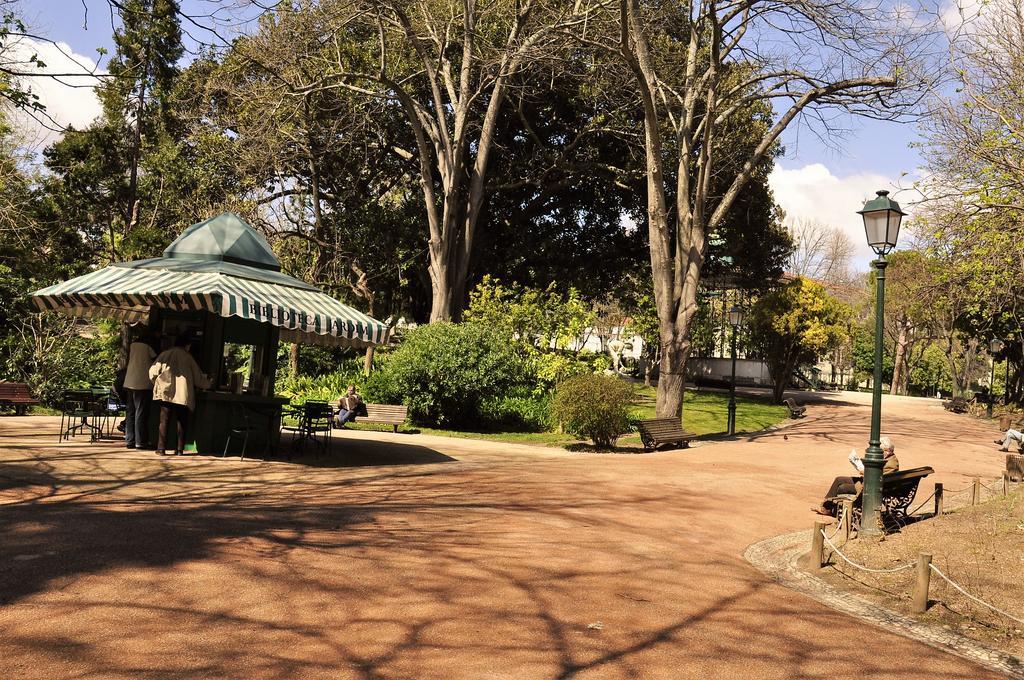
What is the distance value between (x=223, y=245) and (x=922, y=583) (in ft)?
36.9

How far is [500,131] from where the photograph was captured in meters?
32.5

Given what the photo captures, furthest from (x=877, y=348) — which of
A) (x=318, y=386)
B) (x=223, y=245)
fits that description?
(x=318, y=386)

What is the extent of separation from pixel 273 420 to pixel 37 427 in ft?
17.8

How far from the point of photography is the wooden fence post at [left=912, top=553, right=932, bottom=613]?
23.6 ft

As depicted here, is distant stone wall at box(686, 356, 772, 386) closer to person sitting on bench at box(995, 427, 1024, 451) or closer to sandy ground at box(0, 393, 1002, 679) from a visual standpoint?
person sitting on bench at box(995, 427, 1024, 451)

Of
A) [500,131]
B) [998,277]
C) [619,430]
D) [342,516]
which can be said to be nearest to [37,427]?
[342,516]

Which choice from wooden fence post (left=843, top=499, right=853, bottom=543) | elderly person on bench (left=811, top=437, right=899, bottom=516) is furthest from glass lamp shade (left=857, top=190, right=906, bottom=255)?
wooden fence post (left=843, top=499, right=853, bottom=543)

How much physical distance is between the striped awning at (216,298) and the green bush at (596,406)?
6.51 metres

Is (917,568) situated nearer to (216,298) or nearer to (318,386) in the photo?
(216,298)

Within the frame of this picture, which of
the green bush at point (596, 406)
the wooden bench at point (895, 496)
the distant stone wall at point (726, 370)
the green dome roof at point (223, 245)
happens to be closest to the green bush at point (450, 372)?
the green bush at point (596, 406)

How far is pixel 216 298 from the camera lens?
11602 millimetres

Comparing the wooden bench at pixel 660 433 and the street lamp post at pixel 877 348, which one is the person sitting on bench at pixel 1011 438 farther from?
the street lamp post at pixel 877 348

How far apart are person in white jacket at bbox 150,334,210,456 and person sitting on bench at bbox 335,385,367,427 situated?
26.6 ft

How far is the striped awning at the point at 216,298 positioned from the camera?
1168 cm
